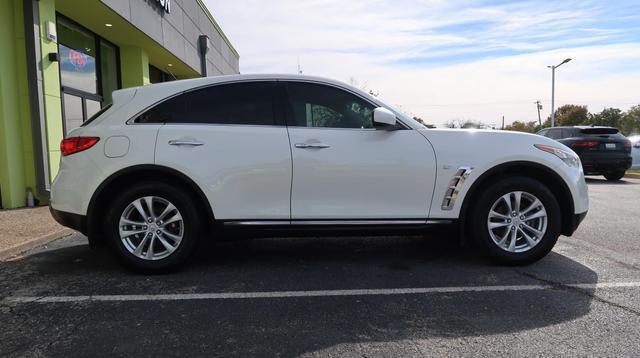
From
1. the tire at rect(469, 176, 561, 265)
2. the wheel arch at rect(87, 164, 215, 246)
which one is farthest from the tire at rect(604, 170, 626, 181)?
the wheel arch at rect(87, 164, 215, 246)

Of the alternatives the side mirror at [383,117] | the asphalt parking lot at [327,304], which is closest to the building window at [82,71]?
the asphalt parking lot at [327,304]

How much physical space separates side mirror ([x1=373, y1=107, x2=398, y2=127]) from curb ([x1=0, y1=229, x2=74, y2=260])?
4.02 meters

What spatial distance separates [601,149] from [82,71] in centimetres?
1342

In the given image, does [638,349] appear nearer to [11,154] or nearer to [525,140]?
[525,140]

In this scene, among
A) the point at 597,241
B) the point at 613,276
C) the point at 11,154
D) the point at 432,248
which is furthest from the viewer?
the point at 11,154

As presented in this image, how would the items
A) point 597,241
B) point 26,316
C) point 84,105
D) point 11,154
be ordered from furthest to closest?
point 84,105 < point 11,154 < point 597,241 < point 26,316

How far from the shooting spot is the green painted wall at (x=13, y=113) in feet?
25.1

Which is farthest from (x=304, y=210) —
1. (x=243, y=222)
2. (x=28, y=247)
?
(x=28, y=247)

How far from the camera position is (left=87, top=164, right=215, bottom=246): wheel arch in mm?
4195

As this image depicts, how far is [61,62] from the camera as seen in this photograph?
32.2ft

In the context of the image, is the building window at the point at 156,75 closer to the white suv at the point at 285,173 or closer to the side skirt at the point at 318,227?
the white suv at the point at 285,173

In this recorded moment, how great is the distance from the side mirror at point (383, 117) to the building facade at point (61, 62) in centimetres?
630

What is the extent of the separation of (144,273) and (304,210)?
153cm

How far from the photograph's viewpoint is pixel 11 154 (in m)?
7.80
